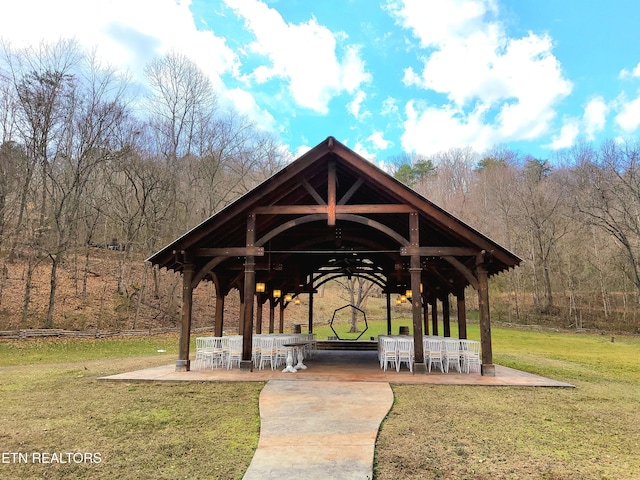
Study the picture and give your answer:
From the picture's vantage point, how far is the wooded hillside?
52.9 feet

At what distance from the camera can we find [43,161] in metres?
16.2

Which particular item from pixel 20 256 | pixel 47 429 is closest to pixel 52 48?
pixel 20 256

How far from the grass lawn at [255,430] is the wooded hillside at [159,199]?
1170 cm

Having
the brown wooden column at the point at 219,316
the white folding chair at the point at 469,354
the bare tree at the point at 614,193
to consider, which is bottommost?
the white folding chair at the point at 469,354

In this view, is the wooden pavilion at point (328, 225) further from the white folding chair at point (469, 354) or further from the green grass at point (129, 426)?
the green grass at point (129, 426)

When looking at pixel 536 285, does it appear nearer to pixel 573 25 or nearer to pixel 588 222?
pixel 588 222

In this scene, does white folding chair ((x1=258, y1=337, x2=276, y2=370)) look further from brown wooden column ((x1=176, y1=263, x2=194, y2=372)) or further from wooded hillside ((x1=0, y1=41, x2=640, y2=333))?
wooded hillside ((x1=0, y1=41, x2=640, y2=333))

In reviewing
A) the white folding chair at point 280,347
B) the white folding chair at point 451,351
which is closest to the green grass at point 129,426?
the white folding chair at point 280,347

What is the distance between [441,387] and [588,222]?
75.7 feet

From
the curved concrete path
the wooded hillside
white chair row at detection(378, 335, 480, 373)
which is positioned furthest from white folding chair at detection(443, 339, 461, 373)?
the wooded hillside

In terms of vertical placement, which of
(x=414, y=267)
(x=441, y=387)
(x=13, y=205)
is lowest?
(x=441, y=387)

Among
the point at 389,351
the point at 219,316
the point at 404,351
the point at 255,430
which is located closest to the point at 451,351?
the point at 404,351

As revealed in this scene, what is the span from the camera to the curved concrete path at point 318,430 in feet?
11.0

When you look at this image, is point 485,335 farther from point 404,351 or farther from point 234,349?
point 234,349
